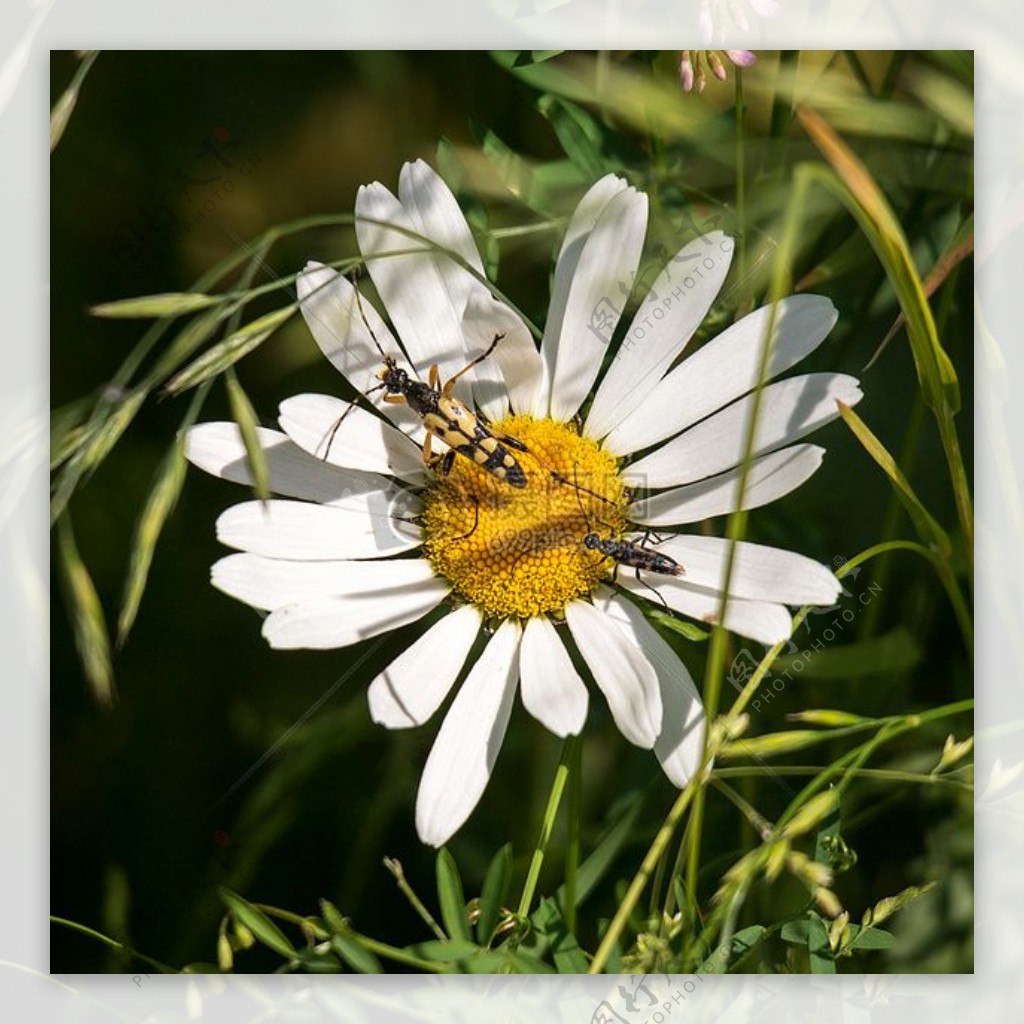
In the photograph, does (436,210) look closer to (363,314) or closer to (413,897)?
(363,314)

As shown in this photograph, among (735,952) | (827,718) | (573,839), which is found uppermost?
(827,718)

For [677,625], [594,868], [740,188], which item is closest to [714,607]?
[677,625]

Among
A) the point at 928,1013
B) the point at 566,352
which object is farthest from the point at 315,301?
the point at 928,1013

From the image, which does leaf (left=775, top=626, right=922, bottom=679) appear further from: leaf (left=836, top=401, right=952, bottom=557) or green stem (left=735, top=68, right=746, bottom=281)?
green stem (left=735, top=68, right=746, bottom=281)

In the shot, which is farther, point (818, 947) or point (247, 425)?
point (818, 947)

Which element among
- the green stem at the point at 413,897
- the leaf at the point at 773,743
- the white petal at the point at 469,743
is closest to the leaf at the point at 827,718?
the leaf at the point at 773,743

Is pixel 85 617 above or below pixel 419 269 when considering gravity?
below
